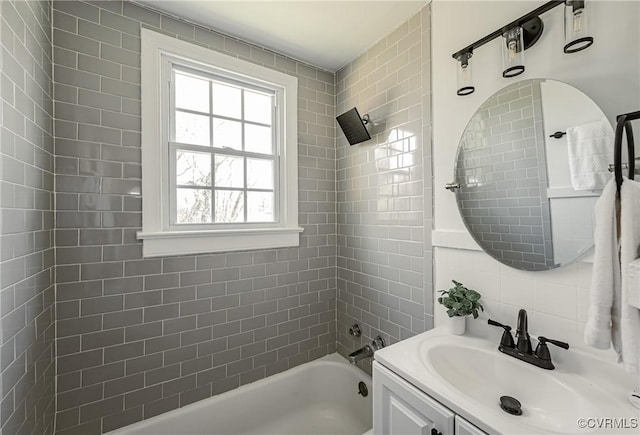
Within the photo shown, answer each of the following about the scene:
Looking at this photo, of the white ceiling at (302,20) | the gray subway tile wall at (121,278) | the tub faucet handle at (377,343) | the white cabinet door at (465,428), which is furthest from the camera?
the tub faucet handle at (377,343)

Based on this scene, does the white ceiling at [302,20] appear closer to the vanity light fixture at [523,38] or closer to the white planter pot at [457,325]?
the vanity light fixture at [523,38]

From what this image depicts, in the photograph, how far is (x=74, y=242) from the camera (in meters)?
1.40

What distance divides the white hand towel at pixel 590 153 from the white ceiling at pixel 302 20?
1137 millimetres

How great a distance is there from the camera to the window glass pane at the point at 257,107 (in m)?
1.99

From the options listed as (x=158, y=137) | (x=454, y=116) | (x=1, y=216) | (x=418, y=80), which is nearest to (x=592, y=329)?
(x=454, y=116)

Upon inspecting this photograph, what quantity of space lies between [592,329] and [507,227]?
23.0 inches

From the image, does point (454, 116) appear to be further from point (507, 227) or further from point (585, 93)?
point (507, 227)

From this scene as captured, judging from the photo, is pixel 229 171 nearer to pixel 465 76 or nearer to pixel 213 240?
pixel 213 240

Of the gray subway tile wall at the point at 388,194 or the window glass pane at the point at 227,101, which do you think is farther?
the window glass pane at the point at 227,101

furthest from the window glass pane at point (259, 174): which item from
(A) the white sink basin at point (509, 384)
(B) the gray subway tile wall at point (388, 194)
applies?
(A) the white sink basin at point (509, 384)

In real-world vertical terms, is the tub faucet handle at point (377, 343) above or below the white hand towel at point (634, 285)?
below

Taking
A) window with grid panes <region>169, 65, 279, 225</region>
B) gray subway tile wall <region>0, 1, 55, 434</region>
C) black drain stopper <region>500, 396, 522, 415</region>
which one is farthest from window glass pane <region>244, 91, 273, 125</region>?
black drain stopper <region>500, 396, 522, 415</region>

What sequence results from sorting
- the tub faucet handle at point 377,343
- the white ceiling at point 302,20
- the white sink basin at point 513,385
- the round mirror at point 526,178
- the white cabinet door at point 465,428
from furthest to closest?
the tub faucet handle at point 377,343 < the white ceiling at point 302,20 < the round mirror at point 526,178 < the white sink basin at point 513,385 < the white cabinet door at point 465,428

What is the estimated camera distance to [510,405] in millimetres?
979
